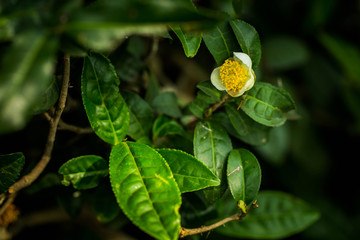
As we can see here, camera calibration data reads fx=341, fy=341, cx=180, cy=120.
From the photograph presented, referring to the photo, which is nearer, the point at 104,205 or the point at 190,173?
the point at 190,173

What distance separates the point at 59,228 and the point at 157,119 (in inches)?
35.0

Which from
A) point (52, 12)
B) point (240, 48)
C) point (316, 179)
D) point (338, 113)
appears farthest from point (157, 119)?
point (338, 113)

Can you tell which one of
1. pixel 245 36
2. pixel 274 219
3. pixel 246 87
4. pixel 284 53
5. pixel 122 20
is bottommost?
pixel 274 219

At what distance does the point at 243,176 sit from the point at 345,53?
1.48 metres

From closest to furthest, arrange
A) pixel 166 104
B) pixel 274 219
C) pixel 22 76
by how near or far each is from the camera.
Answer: pixel 22 76 < pixel 166 104 < pixel 274 219

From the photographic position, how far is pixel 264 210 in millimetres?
1531

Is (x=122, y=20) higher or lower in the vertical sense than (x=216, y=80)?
higher

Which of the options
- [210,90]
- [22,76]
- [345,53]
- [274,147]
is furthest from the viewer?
[345,53]

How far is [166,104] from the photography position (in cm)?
111

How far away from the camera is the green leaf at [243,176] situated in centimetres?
94

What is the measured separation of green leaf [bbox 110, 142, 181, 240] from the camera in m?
0.70

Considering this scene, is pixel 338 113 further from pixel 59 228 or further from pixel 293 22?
pixel 59 228

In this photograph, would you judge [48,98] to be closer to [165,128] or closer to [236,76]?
[165,128]

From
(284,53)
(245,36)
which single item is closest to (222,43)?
(245,36)
